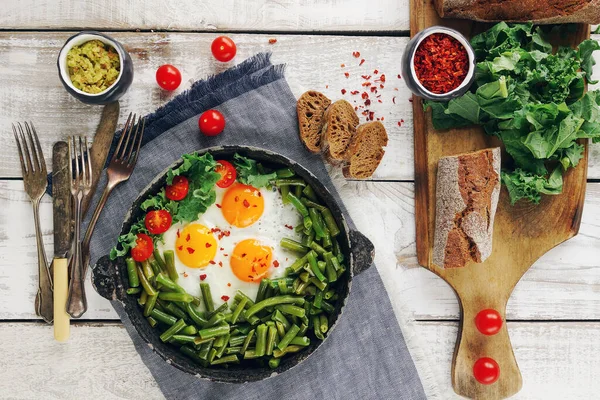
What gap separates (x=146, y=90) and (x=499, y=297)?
2225 millimetres

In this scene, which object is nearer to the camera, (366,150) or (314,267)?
(314,267)

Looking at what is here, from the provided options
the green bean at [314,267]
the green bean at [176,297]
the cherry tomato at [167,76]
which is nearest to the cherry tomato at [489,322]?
the green bean at [314,267]

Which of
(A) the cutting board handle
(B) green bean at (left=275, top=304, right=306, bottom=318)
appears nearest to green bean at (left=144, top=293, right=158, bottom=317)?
(B) green bean at (left=275, top=304, right=306, bottom=318)

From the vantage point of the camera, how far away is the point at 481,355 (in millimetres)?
3195

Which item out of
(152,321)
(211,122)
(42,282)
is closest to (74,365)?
(42,282)

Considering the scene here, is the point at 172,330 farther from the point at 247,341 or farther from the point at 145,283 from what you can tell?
the point at 247,341

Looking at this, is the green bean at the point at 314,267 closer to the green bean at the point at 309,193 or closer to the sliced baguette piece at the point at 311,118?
the green bean at the point at 309,193

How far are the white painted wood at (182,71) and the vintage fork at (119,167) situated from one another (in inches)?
6.7

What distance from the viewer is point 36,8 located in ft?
10.4

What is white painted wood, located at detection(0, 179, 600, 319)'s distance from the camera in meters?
3.17

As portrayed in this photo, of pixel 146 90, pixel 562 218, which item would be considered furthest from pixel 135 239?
pixel 562 218

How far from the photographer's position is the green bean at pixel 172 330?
9.27 ft

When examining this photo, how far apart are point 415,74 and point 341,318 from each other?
4.40ft

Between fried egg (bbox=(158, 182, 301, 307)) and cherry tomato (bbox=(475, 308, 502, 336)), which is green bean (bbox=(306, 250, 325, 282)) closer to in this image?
fried egg (bbox=(158, 182, 301, 307))
